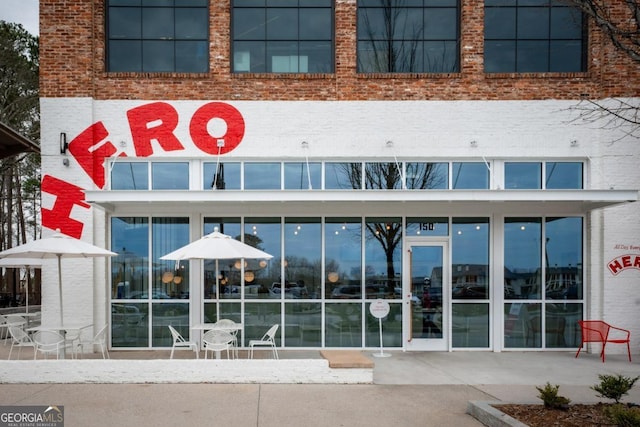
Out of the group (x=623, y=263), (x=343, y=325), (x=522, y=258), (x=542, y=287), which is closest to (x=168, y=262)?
(x=343, y=325)

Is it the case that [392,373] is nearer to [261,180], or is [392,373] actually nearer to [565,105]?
[261,180]

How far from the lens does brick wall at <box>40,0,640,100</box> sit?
11.6m

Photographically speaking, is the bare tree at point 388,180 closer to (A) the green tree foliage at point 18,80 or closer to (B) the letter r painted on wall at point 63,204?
(B) the letter r painted on wall at point 63,204

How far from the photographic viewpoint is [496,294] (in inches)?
455

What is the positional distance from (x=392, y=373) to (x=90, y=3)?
32.5 feet

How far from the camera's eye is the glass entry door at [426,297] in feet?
38.0

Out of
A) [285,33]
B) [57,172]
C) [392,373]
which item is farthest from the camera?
[285,33]

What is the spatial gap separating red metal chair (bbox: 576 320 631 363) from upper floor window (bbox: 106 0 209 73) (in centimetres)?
992

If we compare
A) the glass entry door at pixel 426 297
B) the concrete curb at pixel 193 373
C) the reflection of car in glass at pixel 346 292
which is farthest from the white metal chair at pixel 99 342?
the glass entry door at pixel 426 297

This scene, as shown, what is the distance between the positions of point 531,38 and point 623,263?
540cm

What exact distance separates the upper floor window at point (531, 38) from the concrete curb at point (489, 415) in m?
7.84

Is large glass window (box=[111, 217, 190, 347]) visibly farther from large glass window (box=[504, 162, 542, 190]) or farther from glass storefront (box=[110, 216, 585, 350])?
large glass window (box=[504, 162, 542, 190])

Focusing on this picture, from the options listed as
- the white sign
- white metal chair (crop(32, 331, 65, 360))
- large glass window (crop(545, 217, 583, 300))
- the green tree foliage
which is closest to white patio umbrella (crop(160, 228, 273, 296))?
the white sign

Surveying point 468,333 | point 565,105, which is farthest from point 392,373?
point 565,105
